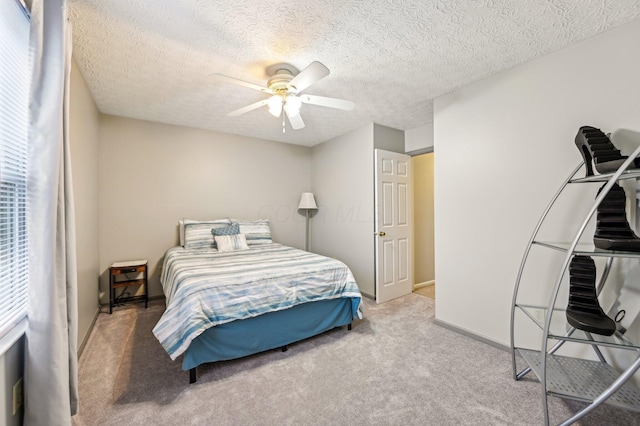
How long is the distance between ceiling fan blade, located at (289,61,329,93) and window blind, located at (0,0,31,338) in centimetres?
143

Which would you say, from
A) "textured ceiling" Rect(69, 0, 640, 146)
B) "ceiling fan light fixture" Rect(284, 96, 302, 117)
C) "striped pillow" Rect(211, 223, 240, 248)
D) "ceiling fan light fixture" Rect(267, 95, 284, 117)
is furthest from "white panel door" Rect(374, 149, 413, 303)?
"striped pillow" Rect(211, 223, 240, 248)

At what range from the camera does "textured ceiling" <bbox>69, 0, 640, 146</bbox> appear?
5.11 feet

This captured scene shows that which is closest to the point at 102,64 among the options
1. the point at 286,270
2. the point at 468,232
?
the point at 286,270

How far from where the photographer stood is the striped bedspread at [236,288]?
1.83m

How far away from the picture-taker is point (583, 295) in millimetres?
1613

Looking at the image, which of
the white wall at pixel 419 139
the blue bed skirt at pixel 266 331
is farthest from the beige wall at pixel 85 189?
the white wall at pixel 419 139

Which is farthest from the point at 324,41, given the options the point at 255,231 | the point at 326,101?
the point at 255,231

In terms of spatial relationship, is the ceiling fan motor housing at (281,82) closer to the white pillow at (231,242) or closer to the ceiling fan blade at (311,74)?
the ceiling fan blade at (311,74)

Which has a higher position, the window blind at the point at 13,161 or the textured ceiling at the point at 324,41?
the textured ceiling at the point at 324,41

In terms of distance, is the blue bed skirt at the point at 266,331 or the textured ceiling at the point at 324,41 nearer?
the textured ceiling at the point at 324,41

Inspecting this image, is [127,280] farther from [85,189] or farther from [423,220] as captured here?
[423,220]

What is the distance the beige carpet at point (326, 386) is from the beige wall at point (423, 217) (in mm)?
1813

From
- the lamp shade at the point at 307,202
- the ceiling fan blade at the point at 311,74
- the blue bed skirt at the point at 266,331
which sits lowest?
the blue bed skirt at the point at 266,331

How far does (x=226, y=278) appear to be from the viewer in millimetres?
2080
